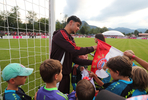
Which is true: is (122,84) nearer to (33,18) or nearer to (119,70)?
(119,70)

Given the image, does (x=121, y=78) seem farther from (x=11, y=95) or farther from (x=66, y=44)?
(x=11, y=95)

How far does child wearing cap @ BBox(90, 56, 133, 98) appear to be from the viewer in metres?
1.41

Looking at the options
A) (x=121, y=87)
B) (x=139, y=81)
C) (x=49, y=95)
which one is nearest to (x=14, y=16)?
(x=49, y=95)

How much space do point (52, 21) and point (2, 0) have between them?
1308 millimetres

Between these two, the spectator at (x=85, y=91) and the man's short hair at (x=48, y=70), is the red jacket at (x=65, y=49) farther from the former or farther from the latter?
the spectator at (x=85, y=91)

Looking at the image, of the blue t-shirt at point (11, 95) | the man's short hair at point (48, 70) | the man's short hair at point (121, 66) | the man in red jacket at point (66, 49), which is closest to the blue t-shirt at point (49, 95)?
the man's short hair at point (48, 70)

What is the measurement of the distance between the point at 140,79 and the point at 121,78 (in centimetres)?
45

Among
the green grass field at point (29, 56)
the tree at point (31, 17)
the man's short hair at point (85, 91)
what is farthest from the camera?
the green grass field at point (29, 56)

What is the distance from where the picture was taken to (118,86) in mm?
1416

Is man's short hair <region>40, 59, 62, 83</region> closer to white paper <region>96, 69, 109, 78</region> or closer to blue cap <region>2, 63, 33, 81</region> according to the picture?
blue cap <region>2, 63, 33, 81</region>

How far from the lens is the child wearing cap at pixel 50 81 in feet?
4.40

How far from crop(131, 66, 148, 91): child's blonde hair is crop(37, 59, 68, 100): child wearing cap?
1.23 m

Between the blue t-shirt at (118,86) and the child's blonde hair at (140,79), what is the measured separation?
0.33 meters

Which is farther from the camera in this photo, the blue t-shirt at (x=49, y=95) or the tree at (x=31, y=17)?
the tree at (x=31, y=17)
